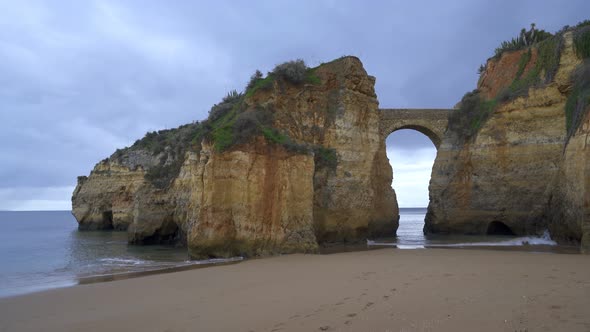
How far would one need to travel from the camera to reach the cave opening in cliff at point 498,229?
914 inches

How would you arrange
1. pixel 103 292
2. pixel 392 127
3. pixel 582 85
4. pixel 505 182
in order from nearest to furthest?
pixel 103 292, pixel 582 85, pixel 505 182, pixel 392 127

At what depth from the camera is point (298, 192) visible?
1412 centimetres

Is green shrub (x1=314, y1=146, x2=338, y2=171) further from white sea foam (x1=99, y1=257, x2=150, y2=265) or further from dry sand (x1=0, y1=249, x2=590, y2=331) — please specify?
white sea foam (x1=99, y1=257, x2=150, y2=265)

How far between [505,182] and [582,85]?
19.6ft

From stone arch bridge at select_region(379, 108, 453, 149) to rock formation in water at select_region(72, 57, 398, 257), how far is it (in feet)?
27.3

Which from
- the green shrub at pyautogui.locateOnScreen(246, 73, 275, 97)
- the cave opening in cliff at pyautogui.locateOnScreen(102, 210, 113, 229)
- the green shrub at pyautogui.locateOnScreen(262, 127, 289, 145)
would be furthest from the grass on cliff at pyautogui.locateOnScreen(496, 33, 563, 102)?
the cave opening in cliff at pyautogui.locateOnScreen(102, 210, 113, 229)

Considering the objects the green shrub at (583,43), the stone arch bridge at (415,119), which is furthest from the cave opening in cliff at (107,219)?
the green shrub at (583,43)

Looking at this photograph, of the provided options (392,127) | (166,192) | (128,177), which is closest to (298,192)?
(166,192)

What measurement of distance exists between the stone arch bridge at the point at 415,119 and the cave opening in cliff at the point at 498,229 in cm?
823

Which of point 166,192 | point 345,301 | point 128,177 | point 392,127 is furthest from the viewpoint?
point 128,177

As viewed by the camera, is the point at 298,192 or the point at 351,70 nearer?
the point at 298,192

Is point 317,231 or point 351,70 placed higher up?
point 351,70

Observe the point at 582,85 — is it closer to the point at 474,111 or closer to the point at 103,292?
the point at 474,111

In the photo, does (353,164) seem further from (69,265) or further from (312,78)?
(69,265)
